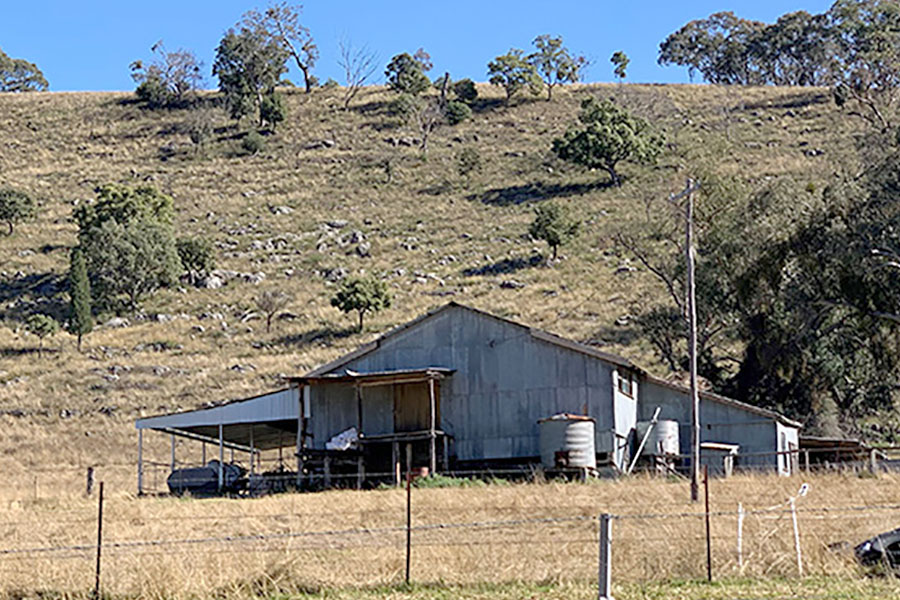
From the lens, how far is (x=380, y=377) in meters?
40.1

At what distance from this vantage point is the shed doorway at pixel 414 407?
4178cm

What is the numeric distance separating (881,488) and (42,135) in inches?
3970

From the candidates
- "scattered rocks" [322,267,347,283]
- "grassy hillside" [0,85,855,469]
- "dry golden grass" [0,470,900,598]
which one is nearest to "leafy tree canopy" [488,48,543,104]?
"grassy hillside" [0,85,855,469]

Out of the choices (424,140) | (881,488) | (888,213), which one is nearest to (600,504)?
(881,488)

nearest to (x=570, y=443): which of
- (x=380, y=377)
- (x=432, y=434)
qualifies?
(x=432, y=434)

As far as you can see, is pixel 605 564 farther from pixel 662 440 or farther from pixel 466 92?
pixel 466 92

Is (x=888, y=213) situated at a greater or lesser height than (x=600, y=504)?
greater

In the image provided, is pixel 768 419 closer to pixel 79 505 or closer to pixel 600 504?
pixel 600 504

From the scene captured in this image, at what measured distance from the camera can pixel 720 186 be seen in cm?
6203

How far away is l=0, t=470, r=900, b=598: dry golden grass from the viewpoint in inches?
642

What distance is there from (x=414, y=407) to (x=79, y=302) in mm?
35216

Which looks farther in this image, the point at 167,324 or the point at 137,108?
the point at 137,108

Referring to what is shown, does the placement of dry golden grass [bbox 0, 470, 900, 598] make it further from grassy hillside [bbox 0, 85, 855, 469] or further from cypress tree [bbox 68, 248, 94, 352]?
cypress tree [bbox 68, 248, 94, 352]

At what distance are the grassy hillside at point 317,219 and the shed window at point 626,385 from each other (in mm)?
14897
